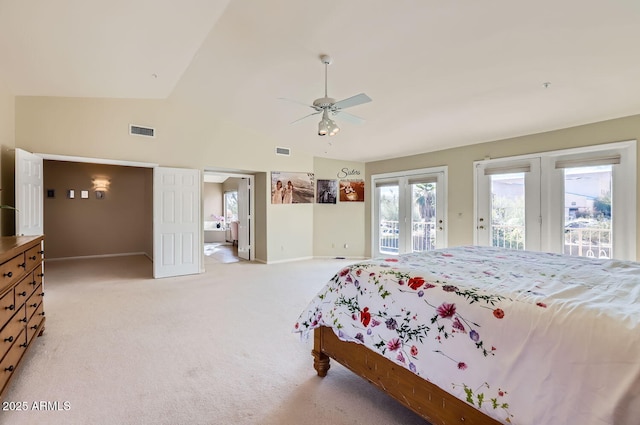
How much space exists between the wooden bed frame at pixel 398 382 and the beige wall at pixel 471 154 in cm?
426

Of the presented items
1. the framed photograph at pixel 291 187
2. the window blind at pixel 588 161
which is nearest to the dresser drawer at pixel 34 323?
the framed photograph at pixel 291 187

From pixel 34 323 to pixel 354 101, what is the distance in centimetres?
351

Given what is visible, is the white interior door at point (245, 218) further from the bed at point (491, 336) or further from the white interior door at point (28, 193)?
the bed at point (491, 336)

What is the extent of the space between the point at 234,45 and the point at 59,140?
10.6 ft

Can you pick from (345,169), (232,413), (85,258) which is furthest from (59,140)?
(345,169)

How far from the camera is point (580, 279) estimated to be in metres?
1.69

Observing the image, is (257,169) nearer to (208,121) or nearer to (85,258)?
(208,121)

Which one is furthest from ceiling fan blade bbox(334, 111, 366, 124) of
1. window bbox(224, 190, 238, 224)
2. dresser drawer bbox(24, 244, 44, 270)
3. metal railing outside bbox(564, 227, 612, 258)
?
window bbox(224, 190, 238, 224)

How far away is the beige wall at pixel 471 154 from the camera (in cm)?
392

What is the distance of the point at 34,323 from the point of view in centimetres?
251

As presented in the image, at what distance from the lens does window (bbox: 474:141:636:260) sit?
389cm

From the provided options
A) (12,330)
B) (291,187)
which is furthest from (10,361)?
(291,187)

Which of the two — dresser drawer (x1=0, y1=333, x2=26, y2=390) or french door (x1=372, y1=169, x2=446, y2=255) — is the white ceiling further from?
dresser drawer (x1=0, y1=333, x2=26, y2=390)

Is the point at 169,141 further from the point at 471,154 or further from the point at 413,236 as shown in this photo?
the point at 471,154
